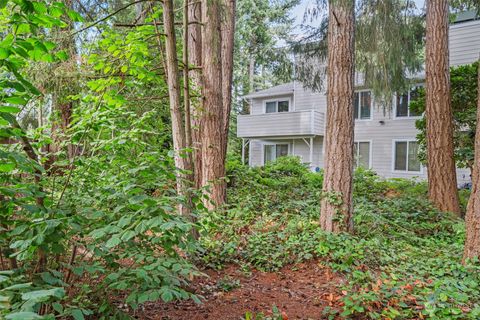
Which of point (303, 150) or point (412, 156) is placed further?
point (303, 150)

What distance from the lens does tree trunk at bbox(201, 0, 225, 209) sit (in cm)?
564

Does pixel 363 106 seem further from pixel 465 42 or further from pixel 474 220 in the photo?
pixel 474 220

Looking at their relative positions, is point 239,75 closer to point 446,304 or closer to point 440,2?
point 440,2

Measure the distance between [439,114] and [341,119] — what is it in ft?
10.4

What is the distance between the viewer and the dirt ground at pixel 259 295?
9.39 feet

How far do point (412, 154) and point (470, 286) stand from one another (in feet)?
37.8

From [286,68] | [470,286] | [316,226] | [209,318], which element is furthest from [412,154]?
[209,318]

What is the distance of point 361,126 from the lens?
14727mm

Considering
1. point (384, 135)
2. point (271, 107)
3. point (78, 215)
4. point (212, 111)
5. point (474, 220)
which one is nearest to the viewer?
point (78, 215)

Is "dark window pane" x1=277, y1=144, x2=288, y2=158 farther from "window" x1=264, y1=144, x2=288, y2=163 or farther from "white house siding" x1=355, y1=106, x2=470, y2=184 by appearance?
"white house siding" x1=355, y1=106, x2=470, y2=184

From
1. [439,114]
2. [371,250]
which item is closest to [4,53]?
[371,250]

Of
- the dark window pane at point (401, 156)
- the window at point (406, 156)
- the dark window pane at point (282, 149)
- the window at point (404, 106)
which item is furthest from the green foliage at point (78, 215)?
the dark window pane at point (282, 149)

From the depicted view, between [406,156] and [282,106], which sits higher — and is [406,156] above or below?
below

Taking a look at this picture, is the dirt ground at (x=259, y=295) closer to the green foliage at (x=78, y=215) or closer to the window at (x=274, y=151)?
the green foliage at (x=78, y=215)
